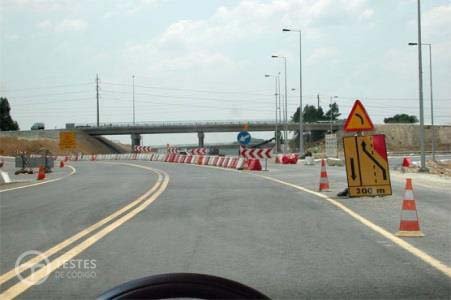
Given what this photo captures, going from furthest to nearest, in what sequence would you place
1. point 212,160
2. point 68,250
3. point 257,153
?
point 212,160
point 257,153
point 68,250

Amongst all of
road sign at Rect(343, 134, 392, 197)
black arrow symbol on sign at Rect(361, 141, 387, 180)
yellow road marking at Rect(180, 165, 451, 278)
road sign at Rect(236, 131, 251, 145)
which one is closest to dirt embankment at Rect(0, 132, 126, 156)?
road sign at Rect(236, 131, 251, 145)

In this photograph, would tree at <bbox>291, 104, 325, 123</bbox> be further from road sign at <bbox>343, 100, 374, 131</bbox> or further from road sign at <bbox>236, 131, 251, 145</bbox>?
road sign at <bbox>343, 100, 374, 131</bbox>

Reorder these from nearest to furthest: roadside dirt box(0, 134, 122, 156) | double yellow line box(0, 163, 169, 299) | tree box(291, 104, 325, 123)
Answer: double yellow line box(0, 163, 169, 299) < roadside dirt box(0, 134, 122, 156) < tree box(291, 104, 325, 123)

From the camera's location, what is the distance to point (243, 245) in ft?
31.7

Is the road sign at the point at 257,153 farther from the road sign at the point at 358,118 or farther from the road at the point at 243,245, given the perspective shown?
the road sign at the point at 358,118

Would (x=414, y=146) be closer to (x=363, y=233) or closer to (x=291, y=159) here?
(x=291, y=159)

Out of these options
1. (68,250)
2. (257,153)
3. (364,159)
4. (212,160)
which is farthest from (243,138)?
(68,250)

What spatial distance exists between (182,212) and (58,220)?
2.75m

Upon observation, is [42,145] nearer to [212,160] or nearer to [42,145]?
[42,145]

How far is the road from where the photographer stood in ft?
23.1

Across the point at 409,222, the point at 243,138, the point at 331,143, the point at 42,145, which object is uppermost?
the point at 42,145

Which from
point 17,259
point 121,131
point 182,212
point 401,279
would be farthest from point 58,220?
point 121,131

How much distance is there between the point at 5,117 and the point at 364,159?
143m

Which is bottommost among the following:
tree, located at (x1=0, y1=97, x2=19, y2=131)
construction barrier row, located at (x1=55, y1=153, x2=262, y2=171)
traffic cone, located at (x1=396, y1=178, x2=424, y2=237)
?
traffic cone, located at (x1=396, y1=178, x2=424, y2=237)
